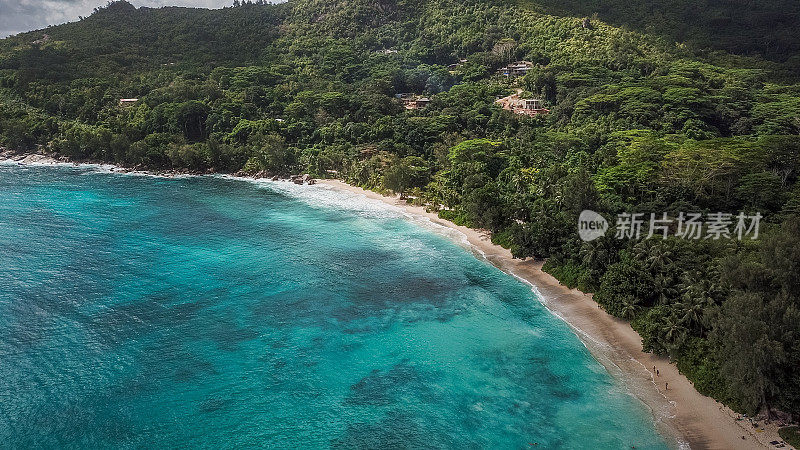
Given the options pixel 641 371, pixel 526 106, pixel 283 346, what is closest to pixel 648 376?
pixel 641 371

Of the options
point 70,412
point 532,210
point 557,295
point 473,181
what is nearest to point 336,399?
point 70,412

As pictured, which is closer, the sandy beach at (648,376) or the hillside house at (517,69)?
the sandy beach at (648,376)

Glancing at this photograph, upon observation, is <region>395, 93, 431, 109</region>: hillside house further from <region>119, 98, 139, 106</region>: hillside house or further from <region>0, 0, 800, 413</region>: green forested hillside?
<region>119, 98, 139, 106</region>: hillside house

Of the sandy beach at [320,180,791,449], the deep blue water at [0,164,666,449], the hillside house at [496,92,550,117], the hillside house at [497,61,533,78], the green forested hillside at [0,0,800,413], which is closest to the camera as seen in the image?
the sandy beach at [320,180,791,449]

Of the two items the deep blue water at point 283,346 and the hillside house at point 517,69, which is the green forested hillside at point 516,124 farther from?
the deep blue water at point 283,346

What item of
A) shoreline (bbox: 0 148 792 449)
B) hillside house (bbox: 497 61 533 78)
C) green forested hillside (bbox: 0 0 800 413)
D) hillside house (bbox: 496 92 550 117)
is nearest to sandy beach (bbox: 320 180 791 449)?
shoreline (bbox: 0 148 792 449)

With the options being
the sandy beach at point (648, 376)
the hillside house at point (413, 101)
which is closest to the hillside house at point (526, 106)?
the hillside house at point (413, 101)
